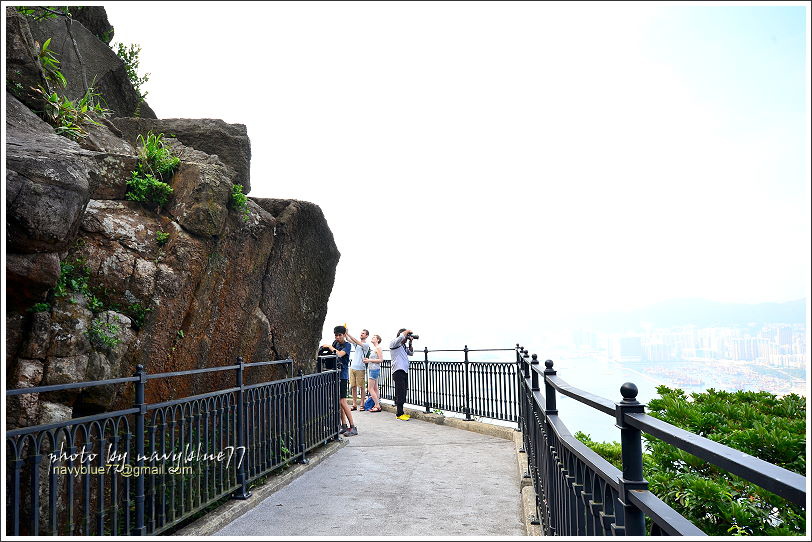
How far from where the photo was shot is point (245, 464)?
6289 millimetres

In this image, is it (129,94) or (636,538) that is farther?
(129,94)

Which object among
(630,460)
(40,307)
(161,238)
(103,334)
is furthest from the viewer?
(161,238)

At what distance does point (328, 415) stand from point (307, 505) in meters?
3.00

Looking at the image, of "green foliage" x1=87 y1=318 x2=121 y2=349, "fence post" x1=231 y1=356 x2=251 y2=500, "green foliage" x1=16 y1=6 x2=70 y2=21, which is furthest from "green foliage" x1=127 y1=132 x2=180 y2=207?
"green foliage" x1=16 y1=6 x2=70 y2=21

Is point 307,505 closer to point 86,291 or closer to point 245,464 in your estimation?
point 245,464

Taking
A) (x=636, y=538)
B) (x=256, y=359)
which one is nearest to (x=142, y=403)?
(x=256, y=359)

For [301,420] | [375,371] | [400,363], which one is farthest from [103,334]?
[375,371]

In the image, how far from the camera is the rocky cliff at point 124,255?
15.4 feet

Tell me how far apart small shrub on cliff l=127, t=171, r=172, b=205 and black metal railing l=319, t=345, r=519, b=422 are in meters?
3.74

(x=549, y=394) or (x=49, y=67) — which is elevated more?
(x=49, y=67)

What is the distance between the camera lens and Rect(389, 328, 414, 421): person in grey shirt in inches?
504

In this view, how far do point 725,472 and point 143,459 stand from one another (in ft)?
16.5

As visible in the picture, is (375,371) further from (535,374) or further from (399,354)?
(535,374)

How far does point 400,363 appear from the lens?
42.1 ft
